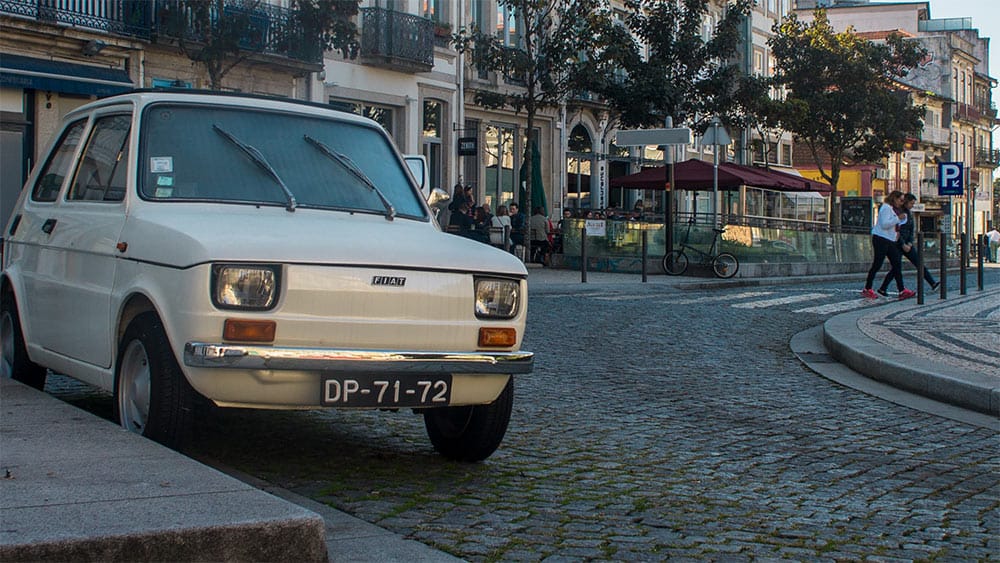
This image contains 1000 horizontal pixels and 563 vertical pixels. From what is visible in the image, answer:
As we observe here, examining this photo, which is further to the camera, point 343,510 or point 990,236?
point 990,236

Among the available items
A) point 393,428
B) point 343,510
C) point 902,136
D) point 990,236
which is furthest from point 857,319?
point 990,236

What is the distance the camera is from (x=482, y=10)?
3706cm

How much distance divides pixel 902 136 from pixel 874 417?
43.3 meters

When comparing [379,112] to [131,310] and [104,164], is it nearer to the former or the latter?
[104,164]

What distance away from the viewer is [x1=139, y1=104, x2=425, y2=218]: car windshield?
20.9 feet

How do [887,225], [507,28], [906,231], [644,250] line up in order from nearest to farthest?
[887,225]
[906,231]
[644,250]
[507,28]

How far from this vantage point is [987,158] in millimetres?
98438

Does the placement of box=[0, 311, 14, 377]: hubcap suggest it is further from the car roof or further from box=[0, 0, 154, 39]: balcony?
box=[0, 0, 154, 39]: balcony

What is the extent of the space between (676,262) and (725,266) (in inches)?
41.7

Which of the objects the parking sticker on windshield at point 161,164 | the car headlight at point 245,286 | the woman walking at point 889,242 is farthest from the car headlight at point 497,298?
the woman walking at point 889,242

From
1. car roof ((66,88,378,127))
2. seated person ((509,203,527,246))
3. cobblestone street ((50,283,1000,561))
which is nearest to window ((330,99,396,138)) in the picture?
seated person ((509,203,527,246))

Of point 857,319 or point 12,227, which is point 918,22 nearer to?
point 857,319

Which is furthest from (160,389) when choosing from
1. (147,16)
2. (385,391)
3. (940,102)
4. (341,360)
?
(940,102)

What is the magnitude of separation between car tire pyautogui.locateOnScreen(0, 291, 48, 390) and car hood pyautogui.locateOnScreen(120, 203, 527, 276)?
1.64 meters
